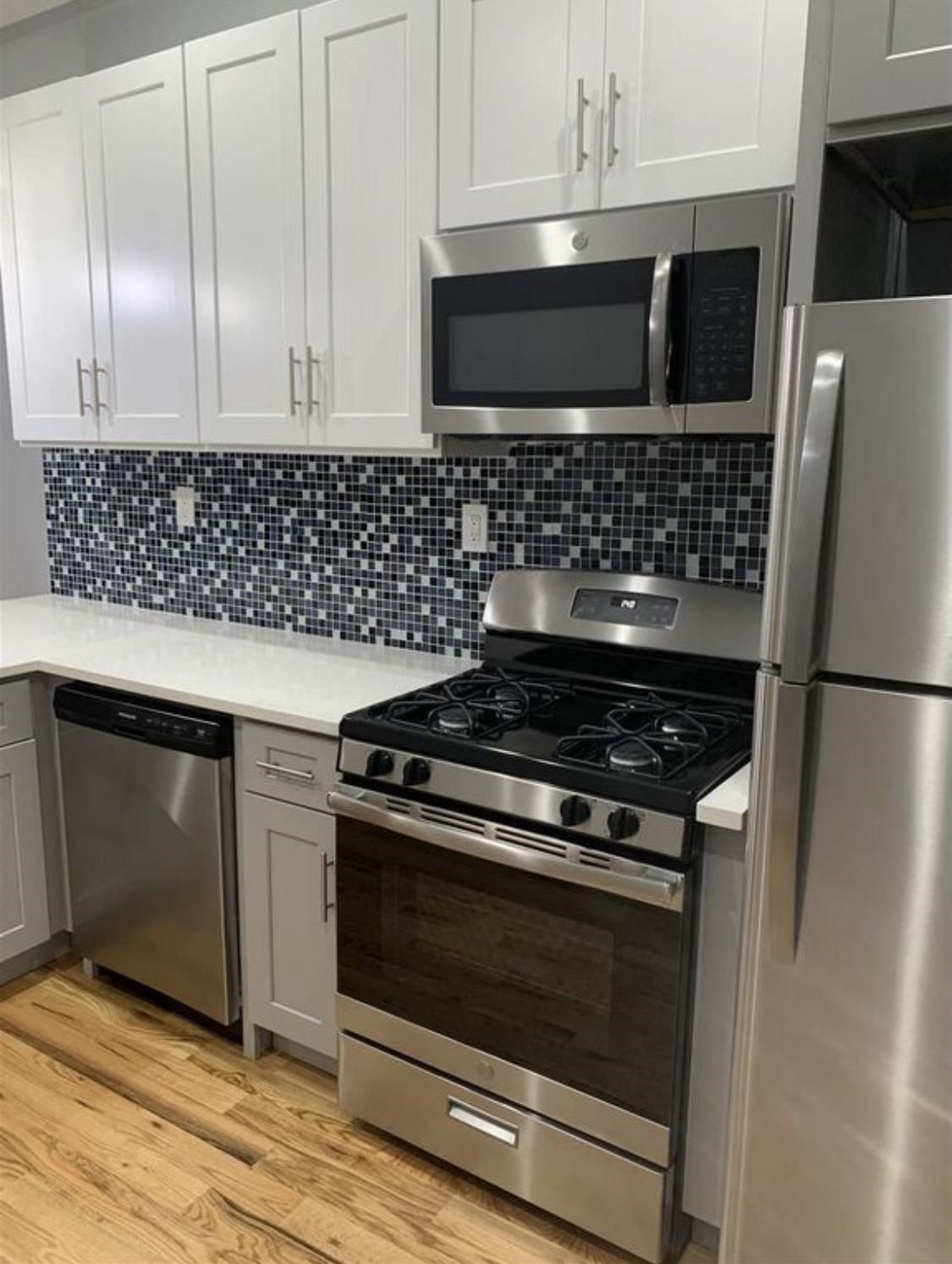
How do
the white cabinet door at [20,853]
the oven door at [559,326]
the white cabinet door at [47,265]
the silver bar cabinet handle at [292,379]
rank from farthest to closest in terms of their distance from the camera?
the white cabinet door at [47,265], the white cabinet door at [20,853], the silver bar cabinet handle at [292,379], the oven door at [559,326]

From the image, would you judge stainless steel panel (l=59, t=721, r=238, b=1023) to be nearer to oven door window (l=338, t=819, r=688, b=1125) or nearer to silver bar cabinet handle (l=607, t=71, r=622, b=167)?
oven door window (l=338, t=819, r=688, b=1125)

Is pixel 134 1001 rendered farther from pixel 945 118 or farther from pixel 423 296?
pixel 945 118

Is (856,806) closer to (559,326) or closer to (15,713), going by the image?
(559,326)

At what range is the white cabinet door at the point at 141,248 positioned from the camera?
97.8 inches

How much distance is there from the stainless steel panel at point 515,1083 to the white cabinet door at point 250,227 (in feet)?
4.41

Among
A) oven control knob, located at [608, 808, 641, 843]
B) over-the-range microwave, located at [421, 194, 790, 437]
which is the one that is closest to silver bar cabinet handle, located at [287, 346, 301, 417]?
over-the-range microwave, located at [421, 194, 790, 437]

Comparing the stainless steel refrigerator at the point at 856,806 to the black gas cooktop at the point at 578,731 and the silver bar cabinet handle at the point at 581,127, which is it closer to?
the black gas cooktop at the point at 578,731

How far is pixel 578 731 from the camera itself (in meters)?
1.92

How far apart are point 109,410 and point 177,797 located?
1158 mm

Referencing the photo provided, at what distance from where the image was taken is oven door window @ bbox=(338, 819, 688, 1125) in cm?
168

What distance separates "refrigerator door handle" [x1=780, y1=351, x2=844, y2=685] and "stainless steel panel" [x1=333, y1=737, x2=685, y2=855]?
0.36 metres


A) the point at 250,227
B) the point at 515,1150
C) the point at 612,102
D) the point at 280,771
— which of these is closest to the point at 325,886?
the point at 280,771

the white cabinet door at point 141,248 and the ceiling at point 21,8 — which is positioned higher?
the ceiling at point 21,8

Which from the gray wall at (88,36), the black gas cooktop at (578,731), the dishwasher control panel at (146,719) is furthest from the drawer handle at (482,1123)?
the gray wall at (88,36)
